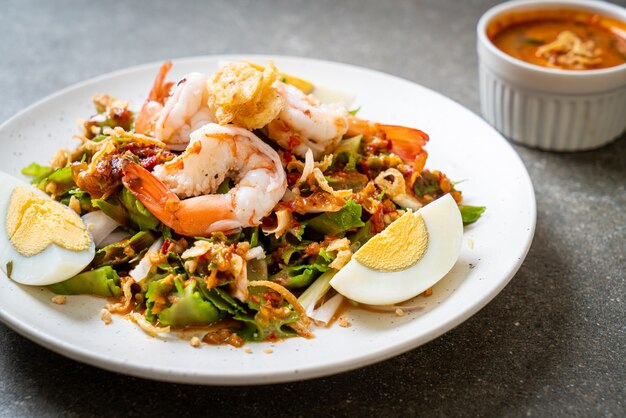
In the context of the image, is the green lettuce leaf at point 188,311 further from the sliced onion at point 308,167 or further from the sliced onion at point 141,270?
the sliced onion at point 308,167

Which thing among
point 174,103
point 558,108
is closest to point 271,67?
point 174,103

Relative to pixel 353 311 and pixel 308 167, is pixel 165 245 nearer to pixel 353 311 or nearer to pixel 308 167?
pixel 308 167

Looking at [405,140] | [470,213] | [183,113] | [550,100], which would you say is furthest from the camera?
[550,100]

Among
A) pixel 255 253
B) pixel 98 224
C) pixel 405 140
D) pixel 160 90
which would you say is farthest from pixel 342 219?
pixel 160 90

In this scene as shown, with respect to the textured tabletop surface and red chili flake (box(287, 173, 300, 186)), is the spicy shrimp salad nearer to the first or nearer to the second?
red chili flake (box(287, 173, 300, 186))

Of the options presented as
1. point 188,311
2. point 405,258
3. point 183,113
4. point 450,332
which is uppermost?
point 183,113

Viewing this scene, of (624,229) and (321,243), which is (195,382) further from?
(624,229)

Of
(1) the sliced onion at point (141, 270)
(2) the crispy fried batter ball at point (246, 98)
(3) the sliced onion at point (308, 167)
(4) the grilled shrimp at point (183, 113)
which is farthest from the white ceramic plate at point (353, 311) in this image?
(2) the crispy fried batter ball at point (246, 98)
